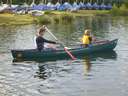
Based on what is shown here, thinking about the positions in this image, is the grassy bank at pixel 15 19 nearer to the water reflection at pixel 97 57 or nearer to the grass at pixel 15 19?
the grass at pixel 15 19

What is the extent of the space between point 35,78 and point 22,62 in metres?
6.35

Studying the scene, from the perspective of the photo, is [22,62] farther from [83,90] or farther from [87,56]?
[83,90]

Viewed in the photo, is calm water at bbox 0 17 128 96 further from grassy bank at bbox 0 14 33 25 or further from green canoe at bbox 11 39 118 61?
grassy bank at bbox 0 14 33 25

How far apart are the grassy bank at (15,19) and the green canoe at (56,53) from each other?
32.9 m

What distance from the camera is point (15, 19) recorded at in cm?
7588

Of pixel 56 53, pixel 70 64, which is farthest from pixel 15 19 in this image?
pixel 70 64

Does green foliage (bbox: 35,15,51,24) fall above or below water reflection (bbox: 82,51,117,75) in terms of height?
below

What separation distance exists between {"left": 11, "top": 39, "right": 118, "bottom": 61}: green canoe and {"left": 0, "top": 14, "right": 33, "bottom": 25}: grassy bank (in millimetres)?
32914

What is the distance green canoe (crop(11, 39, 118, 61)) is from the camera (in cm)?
3644

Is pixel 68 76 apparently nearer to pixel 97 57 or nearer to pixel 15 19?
pixel 97 57

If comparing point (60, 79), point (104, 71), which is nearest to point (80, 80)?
point (60, 79)

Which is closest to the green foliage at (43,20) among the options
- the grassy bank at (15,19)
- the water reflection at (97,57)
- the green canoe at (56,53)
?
the grassy bank at (15,19)

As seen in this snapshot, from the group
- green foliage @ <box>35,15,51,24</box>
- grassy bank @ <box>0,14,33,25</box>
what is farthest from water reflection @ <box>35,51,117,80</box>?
green foliage @ <box>35,15,51,24</box>

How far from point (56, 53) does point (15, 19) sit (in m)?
39.2
